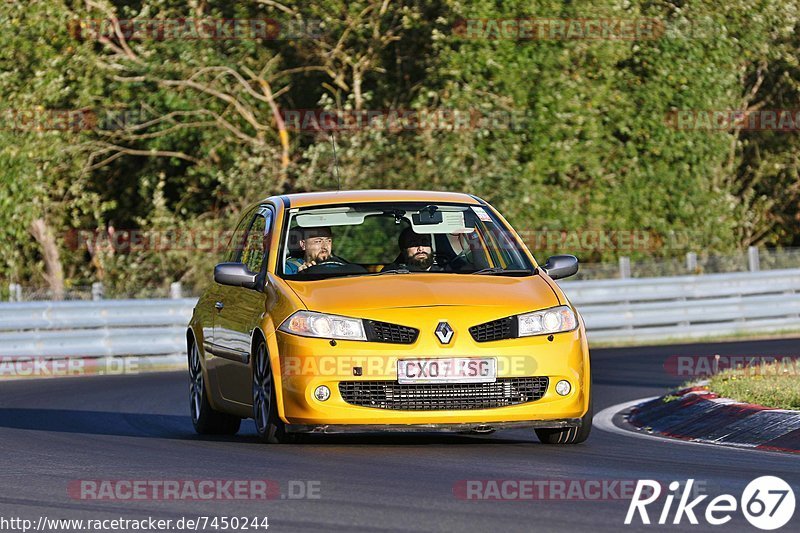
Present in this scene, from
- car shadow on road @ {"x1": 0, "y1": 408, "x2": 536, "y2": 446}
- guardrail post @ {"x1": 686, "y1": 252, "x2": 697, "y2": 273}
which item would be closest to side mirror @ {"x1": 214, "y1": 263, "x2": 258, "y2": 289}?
car shadow on road @ {"x1": 0, "y1": 408, "x2": 536, "y2": 446}

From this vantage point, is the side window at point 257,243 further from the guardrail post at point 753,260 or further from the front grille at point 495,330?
the guardrail post at point 753,260

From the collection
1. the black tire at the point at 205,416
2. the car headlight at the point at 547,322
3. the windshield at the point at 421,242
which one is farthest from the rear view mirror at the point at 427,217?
the black tire at the point at 205,416

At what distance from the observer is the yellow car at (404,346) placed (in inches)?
391

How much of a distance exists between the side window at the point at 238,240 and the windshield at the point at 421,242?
1.02 metres

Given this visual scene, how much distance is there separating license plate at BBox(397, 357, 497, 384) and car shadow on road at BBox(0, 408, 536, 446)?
79cm

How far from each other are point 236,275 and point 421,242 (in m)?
1.33

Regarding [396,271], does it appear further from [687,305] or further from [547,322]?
[687,305]

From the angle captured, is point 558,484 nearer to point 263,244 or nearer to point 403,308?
point 403,308

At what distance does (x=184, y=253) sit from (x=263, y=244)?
18745mm

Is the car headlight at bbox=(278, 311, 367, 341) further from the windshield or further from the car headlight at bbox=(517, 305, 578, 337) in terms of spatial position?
the car headlight at bbox=(517, 305, 578, 337)

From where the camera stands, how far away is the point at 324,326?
10023 millimetres

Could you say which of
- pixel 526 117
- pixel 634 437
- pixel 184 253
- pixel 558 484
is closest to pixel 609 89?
pixel 526 117

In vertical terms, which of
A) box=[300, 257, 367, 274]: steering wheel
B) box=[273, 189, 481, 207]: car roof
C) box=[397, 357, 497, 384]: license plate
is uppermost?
box=[273, 189, 481, 207]: car roof

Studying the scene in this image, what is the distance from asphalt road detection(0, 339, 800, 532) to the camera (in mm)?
7312
